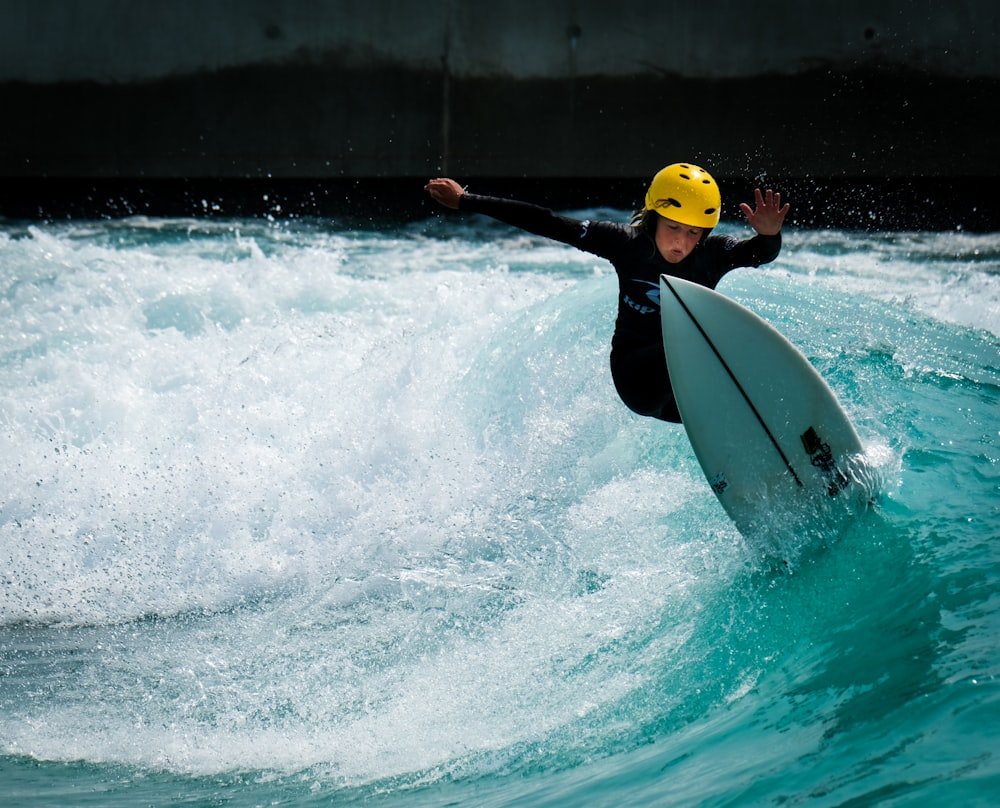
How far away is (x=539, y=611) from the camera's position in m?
4.52

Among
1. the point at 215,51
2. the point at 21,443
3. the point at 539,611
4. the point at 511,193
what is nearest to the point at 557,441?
the point at 539,611

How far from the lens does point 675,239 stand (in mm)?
4371

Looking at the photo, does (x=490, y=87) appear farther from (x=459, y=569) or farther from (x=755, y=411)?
(x=755, y=411)

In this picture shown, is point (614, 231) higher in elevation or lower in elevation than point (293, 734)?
higher

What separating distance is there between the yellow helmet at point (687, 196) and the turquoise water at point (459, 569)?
130 cm

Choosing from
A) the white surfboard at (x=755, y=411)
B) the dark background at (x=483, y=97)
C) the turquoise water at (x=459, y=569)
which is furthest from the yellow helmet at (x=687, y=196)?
the dark background at (x=483, y=97)

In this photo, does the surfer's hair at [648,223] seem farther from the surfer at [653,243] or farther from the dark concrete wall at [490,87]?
the dark concrete wall at [490,87]

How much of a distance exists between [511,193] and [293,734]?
11.4 meters

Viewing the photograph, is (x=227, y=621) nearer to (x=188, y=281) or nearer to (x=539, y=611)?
(x=539, y=611)

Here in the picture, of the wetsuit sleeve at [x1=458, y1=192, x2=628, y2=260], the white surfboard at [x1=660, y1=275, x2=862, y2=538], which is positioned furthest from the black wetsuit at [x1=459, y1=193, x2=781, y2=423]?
the white surfboard at [x1=660, y1=275, x2=862, y2=538]

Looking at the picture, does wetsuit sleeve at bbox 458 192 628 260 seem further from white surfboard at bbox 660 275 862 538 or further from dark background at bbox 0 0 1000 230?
dark background at bbox 0 0 1000 230

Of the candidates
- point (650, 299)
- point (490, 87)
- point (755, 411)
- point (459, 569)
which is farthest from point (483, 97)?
point (755, 411)

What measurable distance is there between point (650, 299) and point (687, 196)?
1.48 ft

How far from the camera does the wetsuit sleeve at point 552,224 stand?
429 cm
